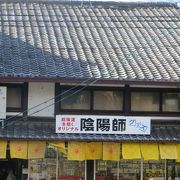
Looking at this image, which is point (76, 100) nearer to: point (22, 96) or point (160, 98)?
point (22, 96)


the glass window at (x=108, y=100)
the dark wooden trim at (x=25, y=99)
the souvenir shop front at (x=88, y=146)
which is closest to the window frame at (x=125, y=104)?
the glass window at (x=108, y=100)

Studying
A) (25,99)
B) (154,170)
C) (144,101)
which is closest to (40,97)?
(25,99)

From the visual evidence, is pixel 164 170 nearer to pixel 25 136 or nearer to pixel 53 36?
pixel 25 136

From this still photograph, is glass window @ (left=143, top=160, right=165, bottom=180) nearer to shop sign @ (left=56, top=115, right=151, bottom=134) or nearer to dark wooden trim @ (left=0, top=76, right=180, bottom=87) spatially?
Result: shop sign @ (left=56, top=115, right=151, bottom=134)

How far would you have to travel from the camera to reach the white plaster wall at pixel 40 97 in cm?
1780

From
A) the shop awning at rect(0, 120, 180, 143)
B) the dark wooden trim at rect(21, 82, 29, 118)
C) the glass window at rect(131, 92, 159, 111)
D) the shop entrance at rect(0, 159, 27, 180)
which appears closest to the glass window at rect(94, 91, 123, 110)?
the glass window at rect(131, 92, 159, 111)

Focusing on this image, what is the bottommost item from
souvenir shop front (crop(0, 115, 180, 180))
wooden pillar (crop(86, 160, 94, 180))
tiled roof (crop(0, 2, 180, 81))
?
wooden pillar (crop(86, 160, 94, 180))

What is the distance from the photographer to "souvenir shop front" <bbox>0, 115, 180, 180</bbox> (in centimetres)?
1705

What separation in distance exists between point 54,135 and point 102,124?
167cm

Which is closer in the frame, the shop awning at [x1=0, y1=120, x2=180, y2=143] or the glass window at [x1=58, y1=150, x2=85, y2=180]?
the shop awning at [x1=0, y1=120, x2=180, y2=143]

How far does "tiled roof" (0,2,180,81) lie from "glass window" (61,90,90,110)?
839 mm

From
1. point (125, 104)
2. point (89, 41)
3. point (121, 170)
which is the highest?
point (89, 41)

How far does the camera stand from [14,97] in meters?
17.8

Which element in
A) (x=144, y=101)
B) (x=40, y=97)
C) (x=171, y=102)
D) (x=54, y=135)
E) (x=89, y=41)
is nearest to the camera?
(x=54, y=135)
